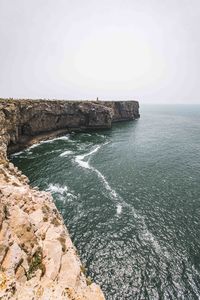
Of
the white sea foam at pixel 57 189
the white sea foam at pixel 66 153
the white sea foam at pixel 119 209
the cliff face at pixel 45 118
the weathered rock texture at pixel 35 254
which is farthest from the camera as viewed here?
the cliff face at pixel 45 118

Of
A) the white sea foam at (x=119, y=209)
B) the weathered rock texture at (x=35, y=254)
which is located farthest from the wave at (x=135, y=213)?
the weathered rock texture at (x=35, y=254)

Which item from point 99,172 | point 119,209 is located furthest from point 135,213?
point 99,172

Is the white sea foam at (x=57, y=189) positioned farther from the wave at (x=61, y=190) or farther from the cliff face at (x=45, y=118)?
the cliff face at (x=45, y=118)

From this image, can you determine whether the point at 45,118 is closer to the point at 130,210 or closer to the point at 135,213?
the point at 130,210

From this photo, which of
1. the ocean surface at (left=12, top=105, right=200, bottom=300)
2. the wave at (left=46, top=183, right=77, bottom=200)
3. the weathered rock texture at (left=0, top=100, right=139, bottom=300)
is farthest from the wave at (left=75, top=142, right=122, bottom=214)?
the weathered rock texture at (left=0, top=100, right=139, bottom=300)

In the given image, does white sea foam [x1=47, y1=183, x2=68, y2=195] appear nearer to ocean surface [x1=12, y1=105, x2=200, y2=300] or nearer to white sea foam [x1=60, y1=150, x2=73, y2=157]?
ocean surface [x1=12, y1=105, x2=200, y2=300]

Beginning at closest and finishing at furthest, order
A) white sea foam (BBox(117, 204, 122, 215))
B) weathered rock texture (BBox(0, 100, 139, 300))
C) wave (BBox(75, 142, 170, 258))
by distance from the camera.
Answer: weathered rock texture (BBox(0, 100, 139, 300)) → wave (BBox(75, 142, 170, 258)) → white sea foam (BBox(117, 204, 122, 215))

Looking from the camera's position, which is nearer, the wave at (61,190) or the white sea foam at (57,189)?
the wave at (61,190)

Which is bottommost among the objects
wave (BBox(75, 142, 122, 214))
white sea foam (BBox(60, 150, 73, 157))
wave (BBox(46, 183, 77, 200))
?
wave (BBox(46, 183, 77, 200))

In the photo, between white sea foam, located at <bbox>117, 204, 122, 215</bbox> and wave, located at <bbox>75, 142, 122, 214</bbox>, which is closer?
white sea foam, located at <bbox>117, 204, 122, 215</bbox>

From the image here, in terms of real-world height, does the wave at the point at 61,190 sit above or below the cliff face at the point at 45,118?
below

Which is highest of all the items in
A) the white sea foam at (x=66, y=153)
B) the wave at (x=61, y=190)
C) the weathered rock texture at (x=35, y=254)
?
the weathered rock texture at (x=35, y=254)
